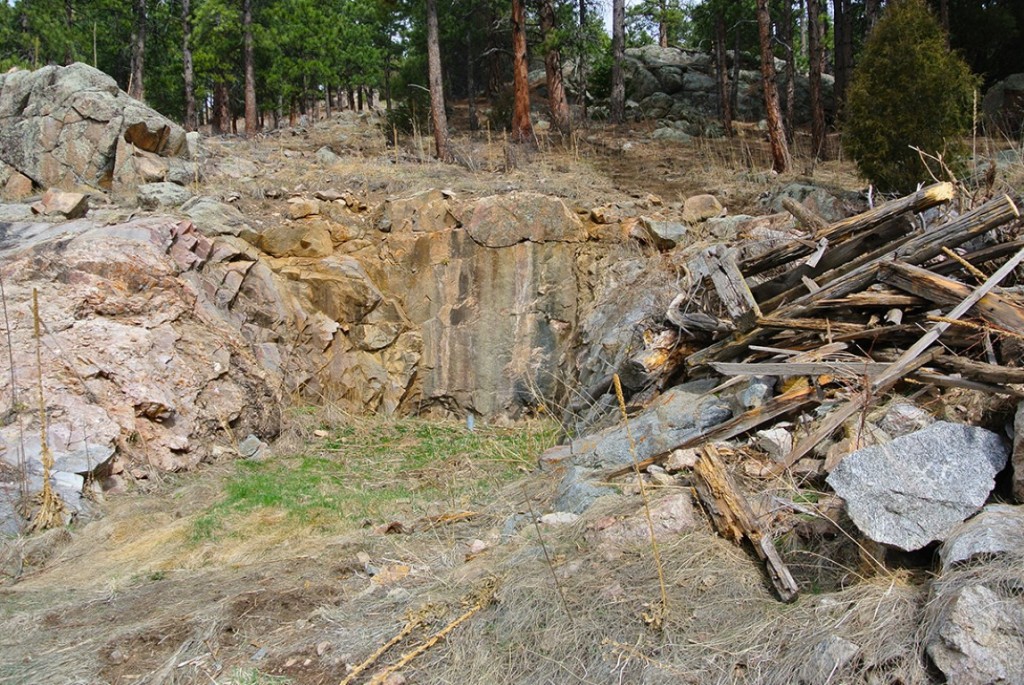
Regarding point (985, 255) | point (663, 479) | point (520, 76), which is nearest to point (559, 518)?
point (663, 479)

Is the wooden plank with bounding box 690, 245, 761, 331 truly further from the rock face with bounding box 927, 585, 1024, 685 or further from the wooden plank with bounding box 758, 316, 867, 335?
the rock face with bounding box 927, 585, 1024, 685

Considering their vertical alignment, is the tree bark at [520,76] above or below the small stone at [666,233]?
above

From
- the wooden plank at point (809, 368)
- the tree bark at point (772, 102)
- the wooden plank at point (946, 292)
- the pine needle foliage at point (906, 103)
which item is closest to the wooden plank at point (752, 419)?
the wooden plank at point (809, 368)

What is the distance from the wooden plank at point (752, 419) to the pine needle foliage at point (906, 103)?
651 cm

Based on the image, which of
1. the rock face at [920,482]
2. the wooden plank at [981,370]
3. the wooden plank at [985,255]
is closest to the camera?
the rock face at [920,482]

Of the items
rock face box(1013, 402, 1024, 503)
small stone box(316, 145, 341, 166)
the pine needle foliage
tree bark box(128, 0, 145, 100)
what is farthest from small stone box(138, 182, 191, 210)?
tree bark box(128, 0, 145, 100)

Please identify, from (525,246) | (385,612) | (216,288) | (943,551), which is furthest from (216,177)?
(943,551)

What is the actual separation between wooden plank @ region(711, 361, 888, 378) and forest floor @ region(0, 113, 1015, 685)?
4.65ft

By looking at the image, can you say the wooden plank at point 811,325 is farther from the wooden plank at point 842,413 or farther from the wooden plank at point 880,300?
the wooden plank at point 842,413

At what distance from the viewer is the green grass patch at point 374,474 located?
5934mm

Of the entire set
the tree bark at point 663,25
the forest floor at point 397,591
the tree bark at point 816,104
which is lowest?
the forest floor at point 397,591

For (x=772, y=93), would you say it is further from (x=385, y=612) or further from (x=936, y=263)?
(x=385, y=612)

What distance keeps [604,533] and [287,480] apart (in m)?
3.89

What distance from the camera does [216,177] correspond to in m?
11.6
